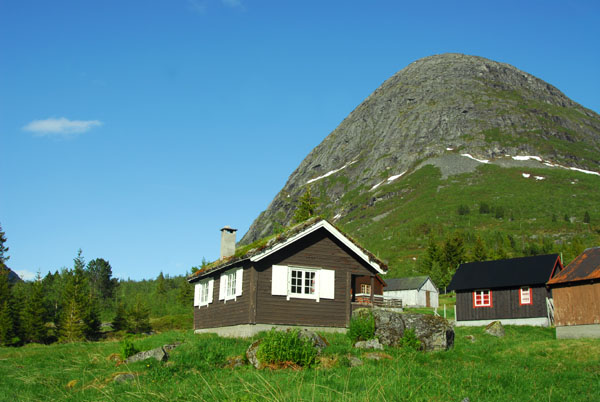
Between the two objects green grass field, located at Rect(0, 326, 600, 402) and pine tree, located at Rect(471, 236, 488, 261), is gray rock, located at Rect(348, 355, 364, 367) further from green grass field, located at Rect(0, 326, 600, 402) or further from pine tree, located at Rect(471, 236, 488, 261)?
pine tree, located at Rect(471, 236, 488, 261)

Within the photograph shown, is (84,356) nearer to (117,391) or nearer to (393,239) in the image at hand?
(117,391)

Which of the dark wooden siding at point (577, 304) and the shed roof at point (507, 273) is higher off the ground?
the shed roof at point (507, 273)

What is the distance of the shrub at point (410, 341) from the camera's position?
59.4ft

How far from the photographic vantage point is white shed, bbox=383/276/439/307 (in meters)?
75.8

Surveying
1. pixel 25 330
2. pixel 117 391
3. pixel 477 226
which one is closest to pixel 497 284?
pixel 117 391

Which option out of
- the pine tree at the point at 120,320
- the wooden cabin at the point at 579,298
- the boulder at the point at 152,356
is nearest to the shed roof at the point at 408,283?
the pine tree at the point at 120,320

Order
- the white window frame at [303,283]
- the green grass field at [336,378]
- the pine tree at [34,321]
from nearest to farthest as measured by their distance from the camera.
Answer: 1. the green grass field at [336,378]
2. the white window frame at [303,283]
3. the pine tree at [34,321]

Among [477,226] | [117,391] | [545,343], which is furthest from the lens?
[477,226]

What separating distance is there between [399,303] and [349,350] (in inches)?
807

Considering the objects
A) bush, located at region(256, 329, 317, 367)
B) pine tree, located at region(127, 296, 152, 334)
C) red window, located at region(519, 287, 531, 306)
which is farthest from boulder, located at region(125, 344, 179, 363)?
pine tree, located at region(127, 296, 152, 334)

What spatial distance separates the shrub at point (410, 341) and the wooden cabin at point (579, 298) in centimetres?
1441

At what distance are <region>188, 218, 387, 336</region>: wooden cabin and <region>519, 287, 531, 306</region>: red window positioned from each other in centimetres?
1650

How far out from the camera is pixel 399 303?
36.8 metres

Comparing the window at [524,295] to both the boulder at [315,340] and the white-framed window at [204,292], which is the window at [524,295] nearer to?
the white-framed window at [204,292]
